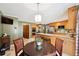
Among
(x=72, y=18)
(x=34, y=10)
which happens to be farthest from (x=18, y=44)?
(x=72, y=18)

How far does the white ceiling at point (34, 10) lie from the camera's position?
1840 millimetres

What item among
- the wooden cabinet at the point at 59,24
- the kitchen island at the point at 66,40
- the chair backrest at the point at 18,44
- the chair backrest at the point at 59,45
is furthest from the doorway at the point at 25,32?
the chair backrest at the point at 59,45

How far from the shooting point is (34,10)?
185 centimetres

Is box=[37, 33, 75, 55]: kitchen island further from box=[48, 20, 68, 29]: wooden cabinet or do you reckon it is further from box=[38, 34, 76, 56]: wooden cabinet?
box=[48, 20, 68, 29]: wooden cabinet

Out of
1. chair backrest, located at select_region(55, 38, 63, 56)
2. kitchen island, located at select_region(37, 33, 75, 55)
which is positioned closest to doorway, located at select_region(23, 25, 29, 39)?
kitchen island, located at select_region(37, 33, 75, 55)

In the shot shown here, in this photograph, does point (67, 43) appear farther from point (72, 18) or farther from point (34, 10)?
point (34, 10)

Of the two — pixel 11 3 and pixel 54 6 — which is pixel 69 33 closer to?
pixel 54 6

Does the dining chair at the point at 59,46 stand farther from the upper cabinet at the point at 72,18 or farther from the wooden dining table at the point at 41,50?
the upper cabinet at the point at 72,18

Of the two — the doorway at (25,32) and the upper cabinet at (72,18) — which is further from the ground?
the upper cabinet at (72,18)

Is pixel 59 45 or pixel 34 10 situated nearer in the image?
pixel 34 10

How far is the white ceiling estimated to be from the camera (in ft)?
6.04

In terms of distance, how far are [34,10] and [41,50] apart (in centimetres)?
77

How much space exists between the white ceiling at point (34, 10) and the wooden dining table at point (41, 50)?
468 millimetres

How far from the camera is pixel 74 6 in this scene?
182 centimetres
